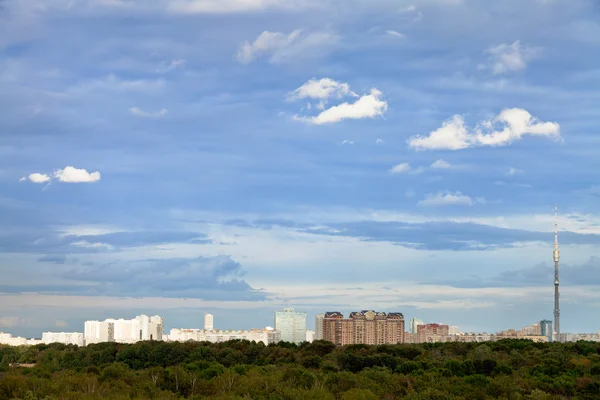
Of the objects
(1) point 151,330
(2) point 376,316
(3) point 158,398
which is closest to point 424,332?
(2) point 376,316

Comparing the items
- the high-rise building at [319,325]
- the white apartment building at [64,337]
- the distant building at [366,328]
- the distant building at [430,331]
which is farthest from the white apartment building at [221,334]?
the distant building at [430,331]

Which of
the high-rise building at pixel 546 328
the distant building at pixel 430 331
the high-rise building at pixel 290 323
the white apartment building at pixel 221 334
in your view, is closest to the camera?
the white apartment building at pixel 221 334

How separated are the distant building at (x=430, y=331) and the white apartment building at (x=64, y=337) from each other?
56855 millimetres

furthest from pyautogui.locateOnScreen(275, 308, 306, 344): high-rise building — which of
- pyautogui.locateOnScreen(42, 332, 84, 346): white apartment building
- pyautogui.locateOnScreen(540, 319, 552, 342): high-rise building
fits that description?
pyautogui.locateOnScreen(540, 319, 552, 342): high-rise building

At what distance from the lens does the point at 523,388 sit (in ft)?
115

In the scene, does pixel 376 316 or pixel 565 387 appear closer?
pixel 565 387

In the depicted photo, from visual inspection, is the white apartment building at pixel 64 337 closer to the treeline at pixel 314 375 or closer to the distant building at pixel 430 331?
the treeline at pixel 314 375

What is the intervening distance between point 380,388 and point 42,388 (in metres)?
15.1

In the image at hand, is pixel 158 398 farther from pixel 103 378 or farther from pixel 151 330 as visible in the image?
pixel 151 330

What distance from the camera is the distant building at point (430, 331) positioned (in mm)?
130625

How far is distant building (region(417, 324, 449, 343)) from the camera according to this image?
130625mm

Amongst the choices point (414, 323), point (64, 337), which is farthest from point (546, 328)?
point (64, 337)

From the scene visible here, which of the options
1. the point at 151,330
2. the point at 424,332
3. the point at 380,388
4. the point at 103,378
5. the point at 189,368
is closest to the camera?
the point at 380,388

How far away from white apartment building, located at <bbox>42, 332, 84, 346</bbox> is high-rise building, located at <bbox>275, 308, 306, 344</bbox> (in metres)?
35.0
